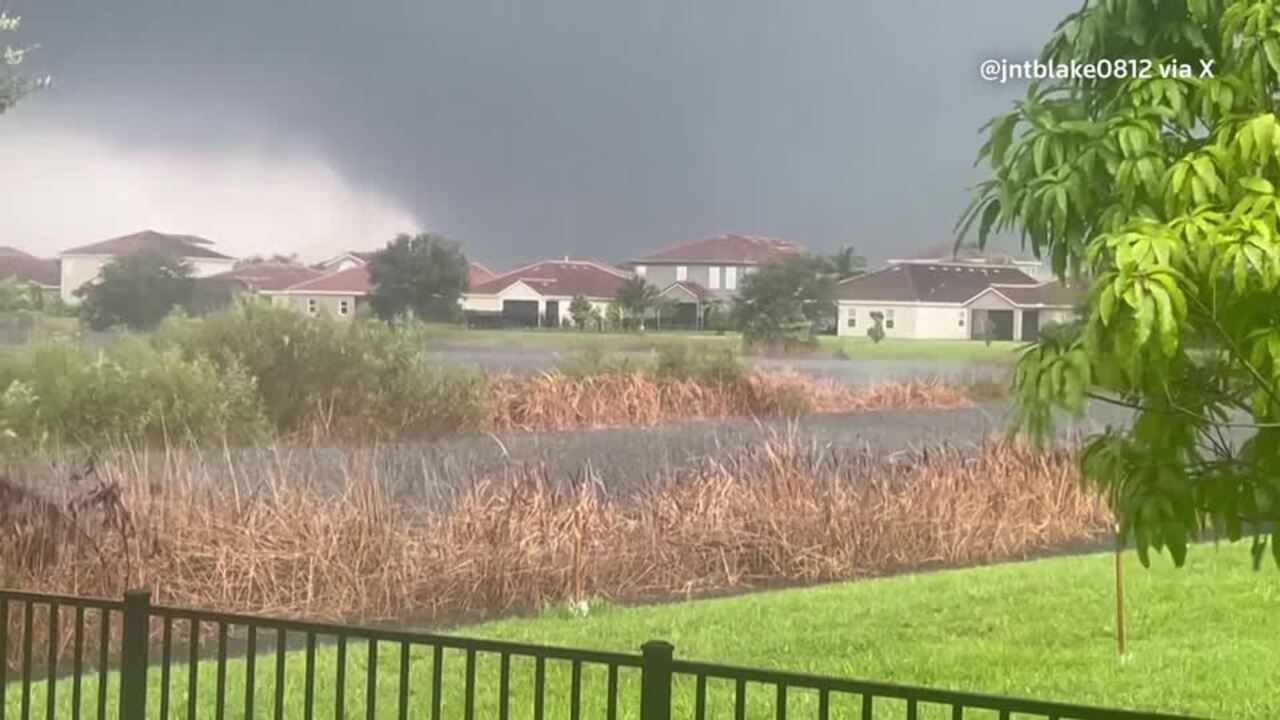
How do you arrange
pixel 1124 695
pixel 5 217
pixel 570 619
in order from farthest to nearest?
pixel 5 217 < pixel 570 619 < pixel 1124 695

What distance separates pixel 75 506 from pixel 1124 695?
135 inches

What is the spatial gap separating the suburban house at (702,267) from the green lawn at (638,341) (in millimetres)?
105

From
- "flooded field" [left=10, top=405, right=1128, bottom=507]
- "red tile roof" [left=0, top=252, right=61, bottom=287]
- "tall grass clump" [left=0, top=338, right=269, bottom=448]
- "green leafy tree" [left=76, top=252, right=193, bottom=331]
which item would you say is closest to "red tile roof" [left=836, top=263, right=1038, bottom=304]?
"flooded field" [left=10, top=405, right=1128, bottom=507]

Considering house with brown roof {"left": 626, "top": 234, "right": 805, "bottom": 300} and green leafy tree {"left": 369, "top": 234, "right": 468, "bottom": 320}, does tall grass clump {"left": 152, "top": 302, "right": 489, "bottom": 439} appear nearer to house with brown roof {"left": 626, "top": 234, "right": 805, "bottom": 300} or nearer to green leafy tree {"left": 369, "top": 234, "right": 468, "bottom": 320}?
green leafy tree {"left": 369, "top": 234, "right": 468, "bottom": 320}

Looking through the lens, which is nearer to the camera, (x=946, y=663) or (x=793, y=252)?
(x=946, y=663)

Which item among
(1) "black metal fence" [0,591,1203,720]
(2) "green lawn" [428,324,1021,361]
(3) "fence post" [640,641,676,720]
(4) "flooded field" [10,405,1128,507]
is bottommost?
(1) "black metal fence" [0,591,1203,720]

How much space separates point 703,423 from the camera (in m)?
4.80

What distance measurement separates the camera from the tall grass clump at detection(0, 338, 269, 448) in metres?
4.80

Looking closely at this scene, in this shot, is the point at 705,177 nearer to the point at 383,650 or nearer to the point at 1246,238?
the point at 383,650

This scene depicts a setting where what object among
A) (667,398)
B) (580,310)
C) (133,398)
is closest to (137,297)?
(133,398)

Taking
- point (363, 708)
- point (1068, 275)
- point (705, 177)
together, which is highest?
point (705, 177)

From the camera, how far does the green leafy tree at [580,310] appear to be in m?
4.71

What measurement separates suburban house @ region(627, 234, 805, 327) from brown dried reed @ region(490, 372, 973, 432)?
0.25 metres

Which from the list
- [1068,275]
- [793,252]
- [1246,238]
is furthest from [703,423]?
[1246,238]
